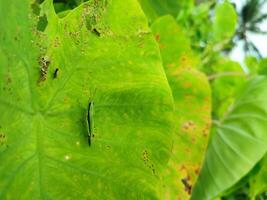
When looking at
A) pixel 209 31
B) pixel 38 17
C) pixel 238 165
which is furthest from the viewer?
pixel 209 31

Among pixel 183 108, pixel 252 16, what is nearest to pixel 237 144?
pixel 183 108

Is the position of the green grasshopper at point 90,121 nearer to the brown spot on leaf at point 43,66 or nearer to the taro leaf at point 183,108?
the brown spot on leaf at point 43,66

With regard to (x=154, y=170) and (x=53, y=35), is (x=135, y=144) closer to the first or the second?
(x=154, y=170)

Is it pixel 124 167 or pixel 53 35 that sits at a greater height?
pixel 53 35

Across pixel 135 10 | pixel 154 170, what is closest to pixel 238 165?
pixel 154 170

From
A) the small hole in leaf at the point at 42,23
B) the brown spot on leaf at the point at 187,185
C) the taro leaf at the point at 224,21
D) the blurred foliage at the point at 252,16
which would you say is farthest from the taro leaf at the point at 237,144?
the blurred foliage at the point at 252,16

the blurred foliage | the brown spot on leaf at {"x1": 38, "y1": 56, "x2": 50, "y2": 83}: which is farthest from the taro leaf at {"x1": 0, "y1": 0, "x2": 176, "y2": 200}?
the blurred foliage
